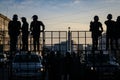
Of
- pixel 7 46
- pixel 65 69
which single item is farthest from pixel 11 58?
pixel 65 69

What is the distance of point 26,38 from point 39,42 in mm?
717

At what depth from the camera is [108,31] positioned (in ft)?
62.3

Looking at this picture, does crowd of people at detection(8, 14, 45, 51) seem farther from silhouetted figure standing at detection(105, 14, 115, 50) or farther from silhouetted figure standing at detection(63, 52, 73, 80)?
silhouetted figure standing at detection(105, 14, 115, 50)

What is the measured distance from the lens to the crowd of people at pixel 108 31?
61.8 feet

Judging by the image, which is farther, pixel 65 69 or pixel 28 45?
pixel 28 45

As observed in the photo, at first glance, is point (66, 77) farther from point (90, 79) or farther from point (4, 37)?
point (4, 37)

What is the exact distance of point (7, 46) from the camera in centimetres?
2036

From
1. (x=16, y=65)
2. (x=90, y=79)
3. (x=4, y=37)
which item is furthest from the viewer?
(x=16, y=65)

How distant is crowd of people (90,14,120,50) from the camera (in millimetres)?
18828

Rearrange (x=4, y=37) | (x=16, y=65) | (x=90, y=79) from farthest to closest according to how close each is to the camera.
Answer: (x=16, y=65)
(x=4, y=37)
(x=90, y=79)

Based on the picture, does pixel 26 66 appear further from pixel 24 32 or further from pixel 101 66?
→ pixel 101 66

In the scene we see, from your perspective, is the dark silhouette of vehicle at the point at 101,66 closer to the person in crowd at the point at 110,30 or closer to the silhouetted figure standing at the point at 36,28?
the person in crowd at the point at 110,30

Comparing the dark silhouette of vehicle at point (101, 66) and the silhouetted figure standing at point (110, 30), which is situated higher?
the silhouetted figure standing at point (110, 30)

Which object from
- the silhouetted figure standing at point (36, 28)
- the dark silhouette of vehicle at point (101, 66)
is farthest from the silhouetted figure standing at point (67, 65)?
the silhouetted figure standing at point (36, 28)
